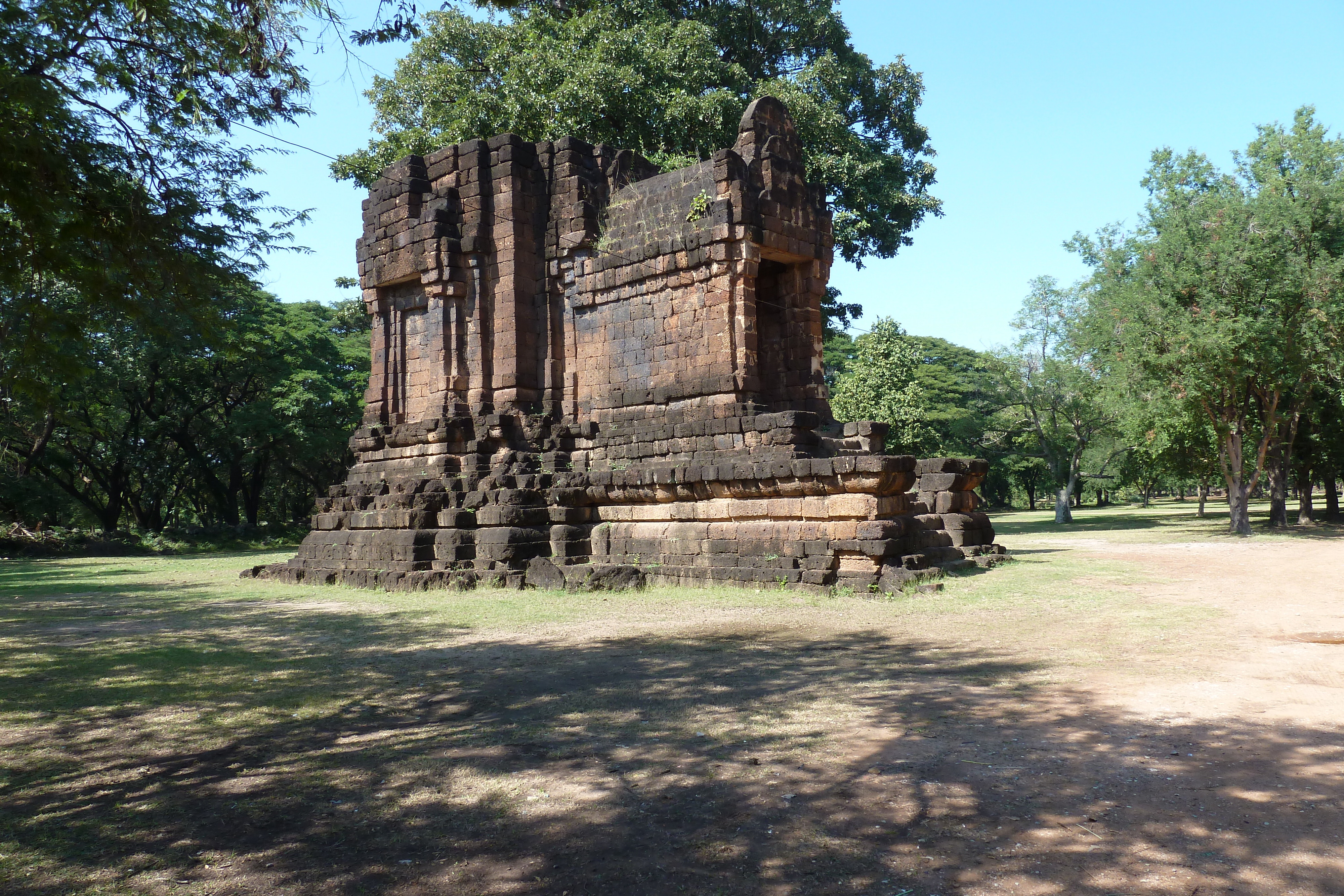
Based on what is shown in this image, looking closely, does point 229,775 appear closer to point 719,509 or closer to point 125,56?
point 125,56

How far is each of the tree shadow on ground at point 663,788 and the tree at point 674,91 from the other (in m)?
16.2

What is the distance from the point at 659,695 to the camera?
586 centimetres

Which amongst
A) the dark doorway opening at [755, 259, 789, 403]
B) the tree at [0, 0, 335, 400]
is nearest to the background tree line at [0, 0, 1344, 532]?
the tree at [0, 0, 335, 400]

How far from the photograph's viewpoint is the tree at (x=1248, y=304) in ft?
62.6

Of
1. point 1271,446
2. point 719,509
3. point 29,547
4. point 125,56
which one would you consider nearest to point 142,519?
point 29,547

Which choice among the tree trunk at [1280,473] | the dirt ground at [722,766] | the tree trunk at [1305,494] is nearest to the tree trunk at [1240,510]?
the tree trunk at [1280,473]

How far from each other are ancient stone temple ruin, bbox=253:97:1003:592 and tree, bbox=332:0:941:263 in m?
5.47

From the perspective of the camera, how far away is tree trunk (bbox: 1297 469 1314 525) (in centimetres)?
2583

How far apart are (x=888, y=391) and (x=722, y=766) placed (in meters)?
30.8

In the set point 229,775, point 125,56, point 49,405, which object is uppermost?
point 125,56

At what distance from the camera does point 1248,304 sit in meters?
19.5

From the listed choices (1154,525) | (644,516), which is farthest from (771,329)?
(1154,525)

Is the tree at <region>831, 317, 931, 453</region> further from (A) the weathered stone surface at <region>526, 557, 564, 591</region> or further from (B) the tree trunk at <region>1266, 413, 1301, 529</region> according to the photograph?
(A) the weathered stone surface at <region>526, 557, 564, 591</region>

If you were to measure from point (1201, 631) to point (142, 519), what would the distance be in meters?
35.4
